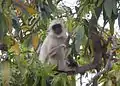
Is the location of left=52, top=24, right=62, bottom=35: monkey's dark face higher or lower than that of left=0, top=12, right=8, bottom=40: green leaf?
lower

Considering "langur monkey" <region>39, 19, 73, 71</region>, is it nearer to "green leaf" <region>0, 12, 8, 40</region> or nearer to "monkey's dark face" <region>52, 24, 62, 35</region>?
"monkey's dark face" <region>52, 24, 62, 35</region>

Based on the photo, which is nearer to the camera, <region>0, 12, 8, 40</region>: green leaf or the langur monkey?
<region>0, 12, 8, 40</region>: green leaf

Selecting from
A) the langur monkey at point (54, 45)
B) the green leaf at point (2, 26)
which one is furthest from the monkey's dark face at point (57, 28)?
the green leaf at point (2, 26)

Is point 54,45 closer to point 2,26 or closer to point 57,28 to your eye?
point 57,28

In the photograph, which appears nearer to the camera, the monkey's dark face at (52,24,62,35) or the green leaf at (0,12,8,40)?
the green leaf at (0,12,8,40)

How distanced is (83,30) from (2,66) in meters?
0.51

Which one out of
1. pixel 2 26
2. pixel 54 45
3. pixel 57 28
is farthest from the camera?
pixel 54 45

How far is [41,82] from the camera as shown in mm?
1818

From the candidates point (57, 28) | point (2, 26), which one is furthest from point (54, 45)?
point (2, 26)

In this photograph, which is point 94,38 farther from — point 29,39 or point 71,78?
point 29,39

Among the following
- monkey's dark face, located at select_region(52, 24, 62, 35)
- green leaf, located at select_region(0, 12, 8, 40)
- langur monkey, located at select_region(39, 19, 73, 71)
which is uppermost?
green leaf, located at select_region(0, 12, 8, 40)

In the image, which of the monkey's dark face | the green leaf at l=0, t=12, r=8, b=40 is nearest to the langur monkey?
the monkey's dark face

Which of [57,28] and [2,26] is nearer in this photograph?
[2,26]

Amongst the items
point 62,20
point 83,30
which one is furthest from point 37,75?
point 62,20
